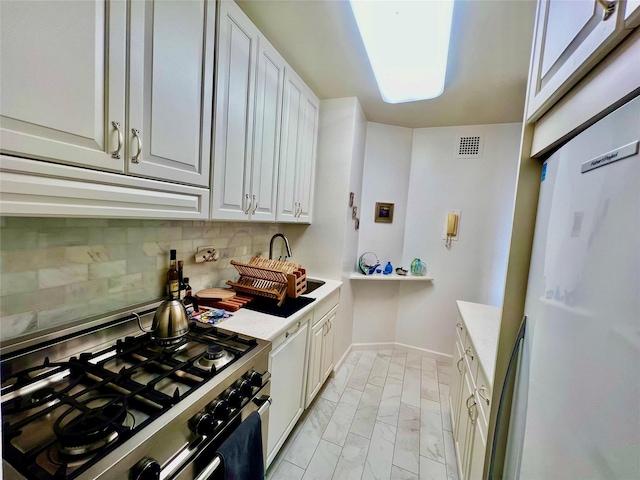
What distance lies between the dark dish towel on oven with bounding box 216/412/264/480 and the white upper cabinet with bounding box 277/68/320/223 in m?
1.26

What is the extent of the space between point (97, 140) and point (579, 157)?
49.7 inches

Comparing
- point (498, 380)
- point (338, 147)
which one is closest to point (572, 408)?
point (498, 380)

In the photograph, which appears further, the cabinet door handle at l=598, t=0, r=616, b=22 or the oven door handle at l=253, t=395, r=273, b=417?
the oven door handle at l=253, t=395, r=273, b=417

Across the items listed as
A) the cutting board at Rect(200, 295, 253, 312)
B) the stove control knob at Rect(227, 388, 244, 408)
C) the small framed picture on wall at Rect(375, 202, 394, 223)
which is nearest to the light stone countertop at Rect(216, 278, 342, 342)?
the cutting board at Rect(200, 295, 253, 312)

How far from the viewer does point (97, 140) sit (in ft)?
2.69

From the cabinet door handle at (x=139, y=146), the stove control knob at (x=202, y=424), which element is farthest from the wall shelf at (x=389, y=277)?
the cabinet door handle at (x=139, y=146)

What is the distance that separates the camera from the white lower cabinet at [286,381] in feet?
4.65

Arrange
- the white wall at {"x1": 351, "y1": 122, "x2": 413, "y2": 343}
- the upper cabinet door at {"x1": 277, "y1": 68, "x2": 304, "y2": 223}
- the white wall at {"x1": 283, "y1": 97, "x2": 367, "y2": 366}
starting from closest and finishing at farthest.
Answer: the upper cabinet door at {"x1": 277, "y1": 68, "x2": 304, "y2": 223}, the white wall at {"x1": 283, "y1": 97, "x2": 367, "y2": 366}, the white wall at {"x1": 351, "y1": 122, "x2": 413, "y2": 343}

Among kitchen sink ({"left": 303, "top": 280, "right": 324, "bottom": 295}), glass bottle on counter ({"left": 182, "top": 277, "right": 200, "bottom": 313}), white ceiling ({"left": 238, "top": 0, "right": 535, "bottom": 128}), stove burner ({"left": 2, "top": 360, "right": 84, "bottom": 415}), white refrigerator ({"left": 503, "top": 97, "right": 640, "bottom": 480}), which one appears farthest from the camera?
kitchen sink ({"left": 303, "top": 280, "right": 324, "bottom": 295})

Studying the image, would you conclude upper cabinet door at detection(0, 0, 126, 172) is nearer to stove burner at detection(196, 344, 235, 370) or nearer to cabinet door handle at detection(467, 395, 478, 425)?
stove burner at detection(196, 344, 235, 370)

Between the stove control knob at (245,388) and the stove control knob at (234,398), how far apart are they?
0.07ft

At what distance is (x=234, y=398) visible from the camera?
957mm

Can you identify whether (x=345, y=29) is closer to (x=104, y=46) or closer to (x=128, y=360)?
(x=104, y=46)

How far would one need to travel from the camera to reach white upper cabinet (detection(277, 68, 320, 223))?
191cm
